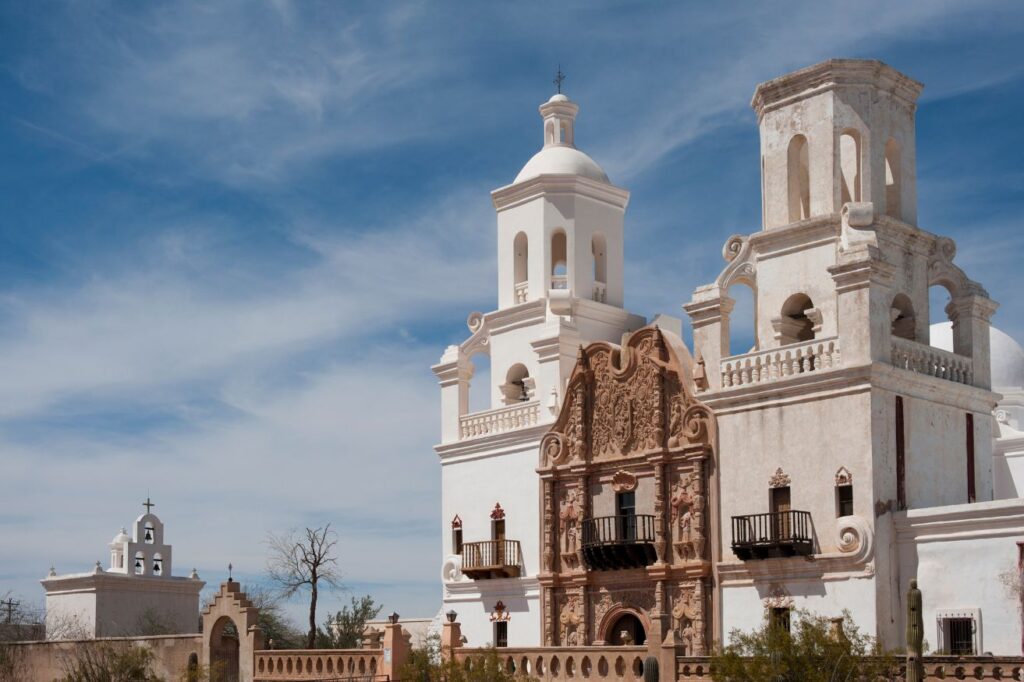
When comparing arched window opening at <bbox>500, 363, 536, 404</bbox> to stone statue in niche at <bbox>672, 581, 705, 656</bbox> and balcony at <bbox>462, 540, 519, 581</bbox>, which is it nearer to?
balcony at <bbox>462, 540, 519, 581</bbox>

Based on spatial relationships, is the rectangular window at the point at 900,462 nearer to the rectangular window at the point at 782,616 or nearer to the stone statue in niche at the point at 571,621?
the rectangular window at the point at 782,616

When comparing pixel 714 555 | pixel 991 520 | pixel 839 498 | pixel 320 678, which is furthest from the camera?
pixel 320 678

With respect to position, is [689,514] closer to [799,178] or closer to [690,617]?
[690,617]

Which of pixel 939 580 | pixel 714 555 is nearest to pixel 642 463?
pixel 714 555

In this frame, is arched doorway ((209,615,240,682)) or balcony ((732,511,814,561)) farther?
arched doorway ((209,615,240,682))

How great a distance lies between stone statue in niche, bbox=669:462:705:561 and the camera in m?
32.4

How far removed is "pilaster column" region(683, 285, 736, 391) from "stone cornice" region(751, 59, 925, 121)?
15.0 ft

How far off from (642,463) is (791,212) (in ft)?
21.8

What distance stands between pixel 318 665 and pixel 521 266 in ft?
39.1

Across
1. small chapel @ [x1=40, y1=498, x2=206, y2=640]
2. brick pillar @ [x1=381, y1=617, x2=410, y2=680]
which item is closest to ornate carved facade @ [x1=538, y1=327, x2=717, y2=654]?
brick pillar @ [x1=381, y1=617, x2=410, y2=680]

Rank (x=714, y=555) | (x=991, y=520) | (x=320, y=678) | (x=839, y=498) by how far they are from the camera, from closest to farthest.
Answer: (x=991, y=520) < (x=839, y=498) < (x=714, y=555) < (x=320, y=678)

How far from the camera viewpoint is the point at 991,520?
1101 inches

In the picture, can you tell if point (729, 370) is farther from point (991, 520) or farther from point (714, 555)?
point (991, 520)

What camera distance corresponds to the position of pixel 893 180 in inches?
1328
